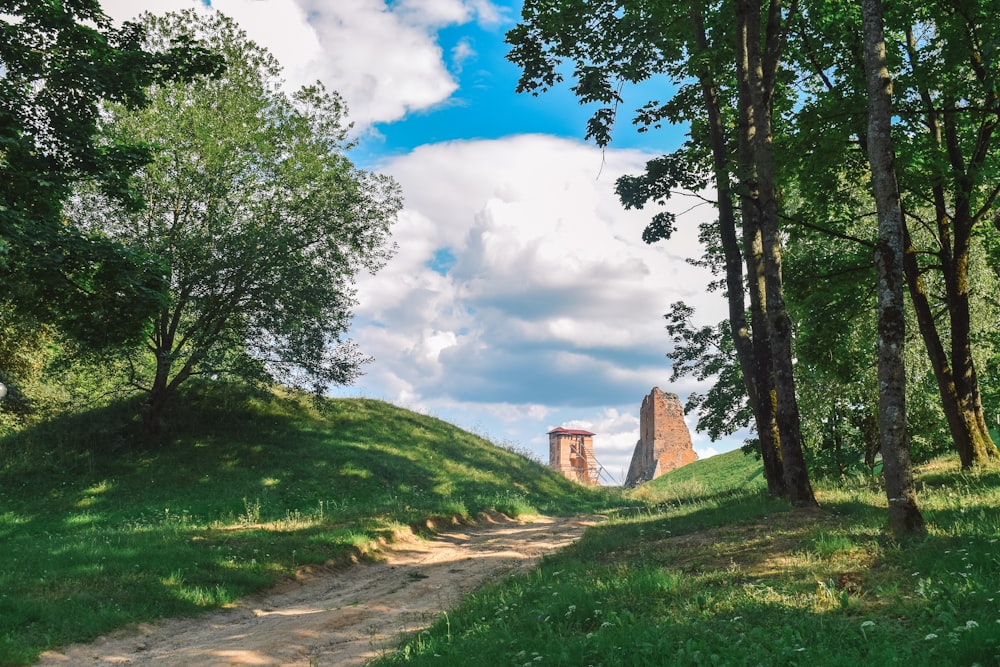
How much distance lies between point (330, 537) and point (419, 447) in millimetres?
17958

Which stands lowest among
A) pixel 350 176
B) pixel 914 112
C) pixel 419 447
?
pixel 419 447

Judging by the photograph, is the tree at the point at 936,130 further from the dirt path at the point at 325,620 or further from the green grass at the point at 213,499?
the green grass at the point at 213,499

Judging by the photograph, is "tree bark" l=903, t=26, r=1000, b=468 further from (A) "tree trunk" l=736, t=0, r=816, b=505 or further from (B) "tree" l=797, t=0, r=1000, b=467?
(A) "tree trunk" l=736, t=0, r=816, b=505

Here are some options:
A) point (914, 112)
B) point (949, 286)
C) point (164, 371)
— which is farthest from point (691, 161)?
point (164, 371)

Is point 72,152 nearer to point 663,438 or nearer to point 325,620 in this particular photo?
point 325,620

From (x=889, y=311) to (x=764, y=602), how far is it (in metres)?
5.31

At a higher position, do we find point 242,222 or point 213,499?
point 242,222

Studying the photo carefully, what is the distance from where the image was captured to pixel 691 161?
2077 cm

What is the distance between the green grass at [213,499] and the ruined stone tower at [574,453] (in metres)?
29.4

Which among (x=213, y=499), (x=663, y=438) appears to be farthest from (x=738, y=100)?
(x=663, y=438)

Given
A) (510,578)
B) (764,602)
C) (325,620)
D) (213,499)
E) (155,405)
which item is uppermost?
(155,405)

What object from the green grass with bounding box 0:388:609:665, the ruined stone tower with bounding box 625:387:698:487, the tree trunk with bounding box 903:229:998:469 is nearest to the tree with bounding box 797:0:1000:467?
the tree trunk with bounding box 903:229:998:469

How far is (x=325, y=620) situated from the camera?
10.6 m

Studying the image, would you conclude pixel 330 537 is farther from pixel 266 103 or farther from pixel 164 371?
pixel 266 103
